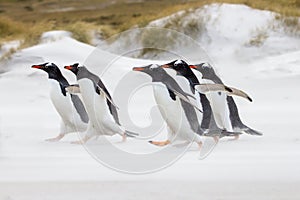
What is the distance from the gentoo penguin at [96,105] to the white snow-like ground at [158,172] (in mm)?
162

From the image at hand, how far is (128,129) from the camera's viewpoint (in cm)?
551

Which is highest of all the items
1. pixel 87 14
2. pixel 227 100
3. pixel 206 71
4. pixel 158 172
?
pixel 206 71

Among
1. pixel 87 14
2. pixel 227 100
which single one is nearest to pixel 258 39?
pixel 227 100

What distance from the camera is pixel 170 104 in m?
4.96

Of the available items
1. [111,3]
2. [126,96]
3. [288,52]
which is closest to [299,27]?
[288,52]

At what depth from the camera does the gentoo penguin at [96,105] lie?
517cm

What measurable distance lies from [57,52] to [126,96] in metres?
3.10

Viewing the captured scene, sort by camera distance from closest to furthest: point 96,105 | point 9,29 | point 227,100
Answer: point 96,105 → point 227,100 → point 9,29

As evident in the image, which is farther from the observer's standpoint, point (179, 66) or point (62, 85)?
point (62, 85)

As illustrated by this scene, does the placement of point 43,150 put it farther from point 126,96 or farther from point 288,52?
point 288,52

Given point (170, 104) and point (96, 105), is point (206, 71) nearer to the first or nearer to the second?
point (170, 104)

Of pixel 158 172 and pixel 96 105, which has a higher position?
pixel 96 105

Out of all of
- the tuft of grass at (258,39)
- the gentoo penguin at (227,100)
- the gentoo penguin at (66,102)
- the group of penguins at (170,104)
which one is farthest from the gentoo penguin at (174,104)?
the tuft of grass at (258,39)

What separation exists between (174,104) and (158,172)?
1.44 feet
